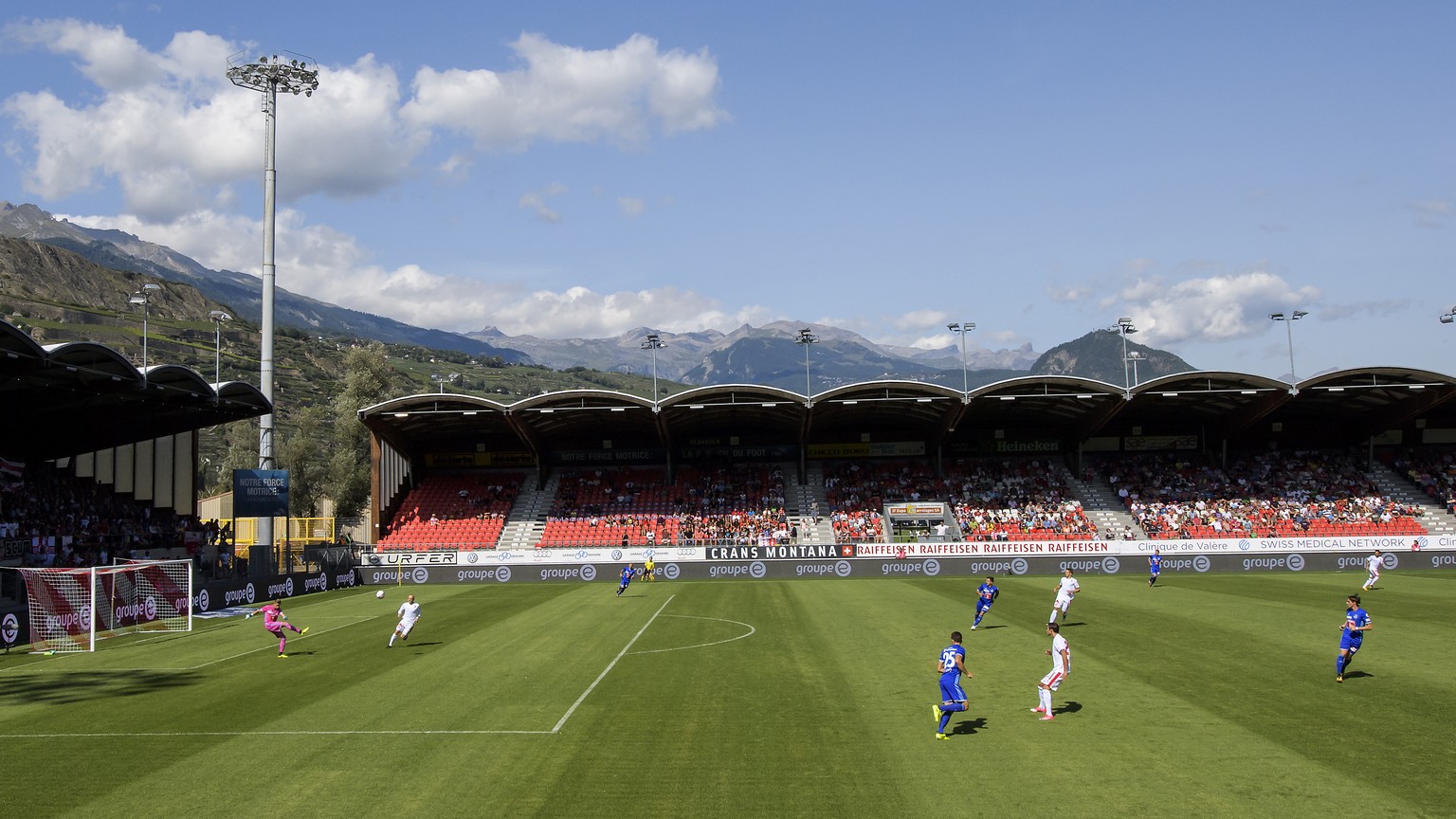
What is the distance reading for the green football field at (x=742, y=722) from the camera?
12672 mm

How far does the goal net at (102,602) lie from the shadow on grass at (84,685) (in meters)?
5.89

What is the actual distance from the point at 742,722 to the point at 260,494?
38.2m

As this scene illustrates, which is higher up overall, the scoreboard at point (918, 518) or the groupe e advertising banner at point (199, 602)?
the scoreboard at point (918, 518)

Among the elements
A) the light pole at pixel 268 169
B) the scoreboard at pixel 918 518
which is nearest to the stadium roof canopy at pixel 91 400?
the light pole at pixel 268 169

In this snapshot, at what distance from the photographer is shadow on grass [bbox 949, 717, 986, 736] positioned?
15.9 metres

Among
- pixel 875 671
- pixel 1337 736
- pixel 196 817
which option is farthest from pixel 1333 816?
pixel 196 817

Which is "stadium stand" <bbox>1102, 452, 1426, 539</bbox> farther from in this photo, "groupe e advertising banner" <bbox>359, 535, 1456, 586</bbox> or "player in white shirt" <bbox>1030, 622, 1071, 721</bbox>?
"player in white shirt" <bbox>1030, 622, 1071, 721</bbox>

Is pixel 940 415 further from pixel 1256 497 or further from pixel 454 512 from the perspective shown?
pixel 454 512

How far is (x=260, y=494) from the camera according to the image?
47312mm

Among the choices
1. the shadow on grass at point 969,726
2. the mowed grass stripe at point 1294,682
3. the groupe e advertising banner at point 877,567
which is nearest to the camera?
the mowed grass stripe at point 1294,682

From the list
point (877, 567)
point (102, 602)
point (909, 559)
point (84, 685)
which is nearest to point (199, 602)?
point (102, 602)

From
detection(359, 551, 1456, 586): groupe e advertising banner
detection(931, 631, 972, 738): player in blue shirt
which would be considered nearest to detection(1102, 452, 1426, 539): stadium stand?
detection(359, 551, 1456, 586): groupe e advertising banner

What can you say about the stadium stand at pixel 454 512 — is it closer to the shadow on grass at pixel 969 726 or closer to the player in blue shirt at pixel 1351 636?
the shadow on grass at pixel 969 726

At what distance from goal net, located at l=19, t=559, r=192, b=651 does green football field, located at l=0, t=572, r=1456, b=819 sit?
2.13 meters
